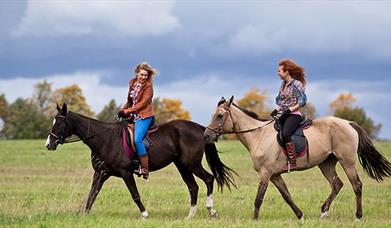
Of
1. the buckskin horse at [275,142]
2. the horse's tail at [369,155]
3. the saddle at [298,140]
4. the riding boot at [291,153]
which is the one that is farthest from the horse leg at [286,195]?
the horse's tail at [369,155]

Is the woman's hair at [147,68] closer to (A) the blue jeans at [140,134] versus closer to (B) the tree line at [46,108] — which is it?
(A) the blue jeans at [140,134]

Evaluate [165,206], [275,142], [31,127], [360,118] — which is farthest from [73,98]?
[275,142]

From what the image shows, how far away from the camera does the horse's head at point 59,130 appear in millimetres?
11461

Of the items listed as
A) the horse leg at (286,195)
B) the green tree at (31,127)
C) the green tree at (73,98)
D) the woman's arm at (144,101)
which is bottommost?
the horse leg at (286,195)

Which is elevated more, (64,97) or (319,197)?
(64,97)

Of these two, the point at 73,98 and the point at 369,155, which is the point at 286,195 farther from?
the point at 73,98

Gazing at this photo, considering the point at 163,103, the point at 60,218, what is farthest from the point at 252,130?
the point at 163,103

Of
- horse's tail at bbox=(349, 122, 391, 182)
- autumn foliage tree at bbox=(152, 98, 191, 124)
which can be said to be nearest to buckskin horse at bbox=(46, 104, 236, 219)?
horse's tail at bbox=(349, 122, 391, 182)

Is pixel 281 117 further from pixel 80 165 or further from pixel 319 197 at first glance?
pixel 80 165

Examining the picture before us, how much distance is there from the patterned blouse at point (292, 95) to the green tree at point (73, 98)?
81.7 metres

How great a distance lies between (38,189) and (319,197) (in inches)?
312

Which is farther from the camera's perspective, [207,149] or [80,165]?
[80,165]

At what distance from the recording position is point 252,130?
1143 cm

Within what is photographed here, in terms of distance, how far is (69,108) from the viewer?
86.6m
